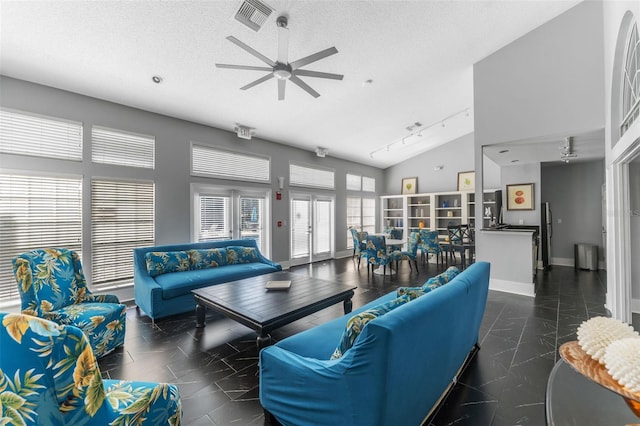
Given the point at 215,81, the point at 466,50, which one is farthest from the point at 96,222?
the point at 466,50

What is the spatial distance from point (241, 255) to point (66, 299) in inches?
95.6

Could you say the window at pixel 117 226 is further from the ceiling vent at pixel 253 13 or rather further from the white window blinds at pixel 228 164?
the ceiling vent at pixel 253 13

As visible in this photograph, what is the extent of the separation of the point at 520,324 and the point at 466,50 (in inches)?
161

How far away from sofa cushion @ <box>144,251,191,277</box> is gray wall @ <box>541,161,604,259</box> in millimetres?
8350

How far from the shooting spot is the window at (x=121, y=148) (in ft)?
13.9

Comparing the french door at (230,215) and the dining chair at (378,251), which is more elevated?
the french door at (230,215)

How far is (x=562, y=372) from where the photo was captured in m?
0.98

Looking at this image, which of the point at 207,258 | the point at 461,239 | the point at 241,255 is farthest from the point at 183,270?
the point at 461,239

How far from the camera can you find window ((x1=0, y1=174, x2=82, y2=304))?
3535 millimetres

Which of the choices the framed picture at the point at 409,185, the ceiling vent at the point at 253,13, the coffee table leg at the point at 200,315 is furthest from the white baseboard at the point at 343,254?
the ceiling vent at the point at 253,13

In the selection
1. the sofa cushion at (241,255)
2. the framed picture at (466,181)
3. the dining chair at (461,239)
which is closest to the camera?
the sofa cushion at (241,255)

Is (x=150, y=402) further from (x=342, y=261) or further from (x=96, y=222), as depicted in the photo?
(x=342, y=261)

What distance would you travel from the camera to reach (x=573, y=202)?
6.61m

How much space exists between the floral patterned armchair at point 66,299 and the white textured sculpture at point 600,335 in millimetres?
3422
